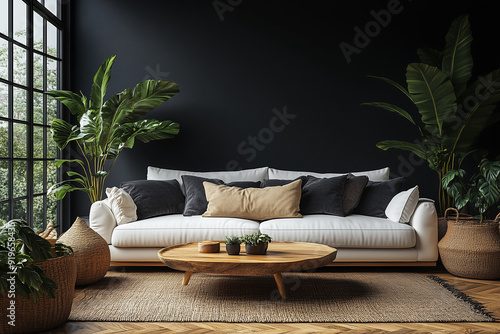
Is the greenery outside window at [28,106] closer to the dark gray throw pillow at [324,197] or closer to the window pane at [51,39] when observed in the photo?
the window pane at [51,39]

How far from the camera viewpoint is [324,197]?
14.1 ft

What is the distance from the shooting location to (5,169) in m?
3.79

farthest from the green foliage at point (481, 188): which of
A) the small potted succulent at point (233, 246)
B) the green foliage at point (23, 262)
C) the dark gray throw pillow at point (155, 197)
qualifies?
the green foliage at point (23, 262)

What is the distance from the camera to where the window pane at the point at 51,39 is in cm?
468

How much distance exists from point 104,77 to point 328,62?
2.27 m

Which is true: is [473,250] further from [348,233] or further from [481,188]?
[348,233]

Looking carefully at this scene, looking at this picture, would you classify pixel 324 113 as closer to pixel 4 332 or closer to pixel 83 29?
pixel 83 29

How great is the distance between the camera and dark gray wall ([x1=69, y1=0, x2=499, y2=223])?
16.5 ft

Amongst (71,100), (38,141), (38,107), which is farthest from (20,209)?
(71,100)

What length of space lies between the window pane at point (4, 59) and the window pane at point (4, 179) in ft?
2.26

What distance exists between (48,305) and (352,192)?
279 centimetres

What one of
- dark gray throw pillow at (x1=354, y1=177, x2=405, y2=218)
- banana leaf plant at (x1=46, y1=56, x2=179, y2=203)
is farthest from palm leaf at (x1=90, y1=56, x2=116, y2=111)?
dark gray throw pillow at (x1=354, y1=177, x2=405, y2=218)

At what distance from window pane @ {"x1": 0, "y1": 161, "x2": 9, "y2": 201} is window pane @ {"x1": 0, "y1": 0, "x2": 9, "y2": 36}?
104 cm

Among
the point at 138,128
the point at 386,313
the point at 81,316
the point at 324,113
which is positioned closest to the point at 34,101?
the point at 138,128
